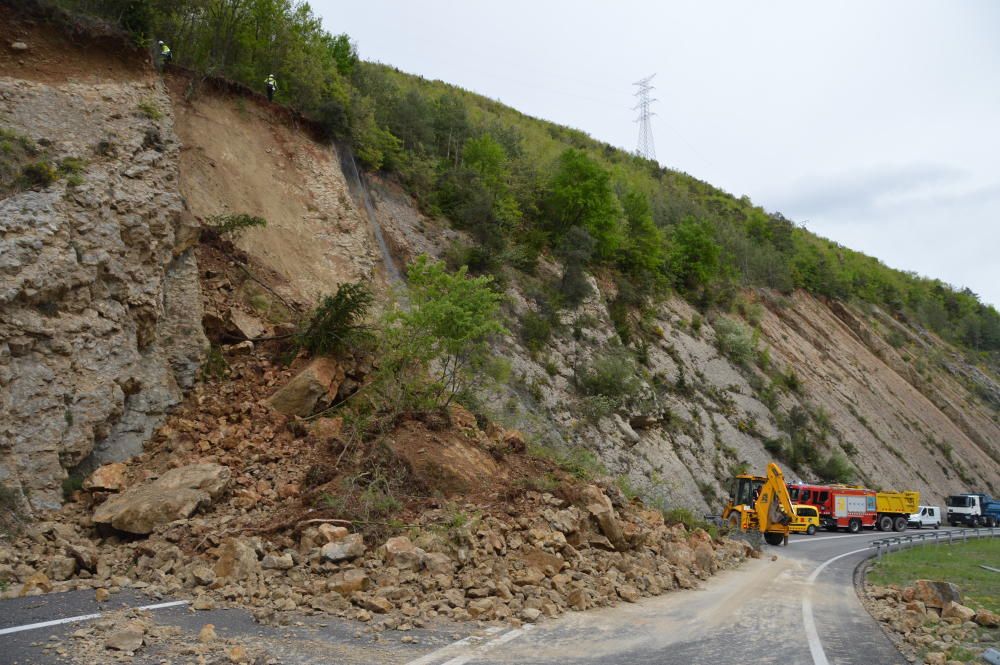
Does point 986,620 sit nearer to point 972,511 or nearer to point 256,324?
point 256,324

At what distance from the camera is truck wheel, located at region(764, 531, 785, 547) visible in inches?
863

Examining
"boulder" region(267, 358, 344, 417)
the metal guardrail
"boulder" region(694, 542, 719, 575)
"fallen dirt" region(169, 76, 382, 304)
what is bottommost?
the metal guardrail

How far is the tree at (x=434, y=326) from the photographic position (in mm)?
12961

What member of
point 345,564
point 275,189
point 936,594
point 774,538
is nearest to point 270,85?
point 275,189

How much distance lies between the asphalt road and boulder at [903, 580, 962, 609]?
1085 mm

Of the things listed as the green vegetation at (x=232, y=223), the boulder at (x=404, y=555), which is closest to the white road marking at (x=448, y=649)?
the boulder at (x=404, y=555)

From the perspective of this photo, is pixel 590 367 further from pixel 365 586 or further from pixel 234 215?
pixel 365 586

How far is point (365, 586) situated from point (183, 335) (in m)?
7.96

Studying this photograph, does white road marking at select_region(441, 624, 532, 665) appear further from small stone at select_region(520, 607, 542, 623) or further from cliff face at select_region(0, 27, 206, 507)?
cliff face at select_region(0, 27, 206, 507)

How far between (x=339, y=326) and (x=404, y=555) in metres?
6.40

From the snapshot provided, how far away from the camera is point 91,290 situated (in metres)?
11.6

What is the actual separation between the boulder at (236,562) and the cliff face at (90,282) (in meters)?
3.52

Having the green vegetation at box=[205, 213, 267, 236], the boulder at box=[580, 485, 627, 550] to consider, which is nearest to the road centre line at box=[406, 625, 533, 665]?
the boulder at box=[580, 485, 627, 550]

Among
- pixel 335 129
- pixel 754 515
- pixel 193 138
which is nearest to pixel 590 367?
pixel 754 515
